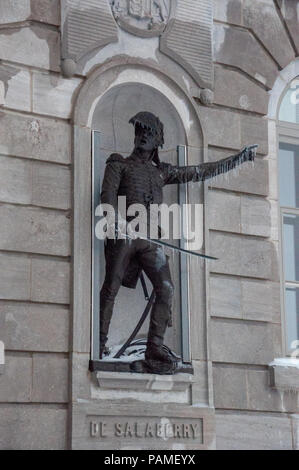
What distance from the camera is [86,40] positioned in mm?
11188

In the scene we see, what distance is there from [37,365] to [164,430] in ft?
4.61

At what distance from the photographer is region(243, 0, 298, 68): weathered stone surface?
12.4 metres

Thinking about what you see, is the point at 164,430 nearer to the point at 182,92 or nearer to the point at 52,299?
the point at 52,299

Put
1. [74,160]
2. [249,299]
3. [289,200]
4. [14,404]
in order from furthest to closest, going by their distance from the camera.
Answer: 1. [289,200]
2. [249,299]
3. [74,160]
4. [14,404]

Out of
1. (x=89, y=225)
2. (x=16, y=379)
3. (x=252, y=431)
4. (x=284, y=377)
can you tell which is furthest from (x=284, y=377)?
(x=16, y=379)

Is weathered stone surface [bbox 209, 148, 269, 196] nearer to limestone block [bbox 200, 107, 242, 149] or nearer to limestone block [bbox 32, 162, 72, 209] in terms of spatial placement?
limestone block [bbox 200, 107, 242, 149]

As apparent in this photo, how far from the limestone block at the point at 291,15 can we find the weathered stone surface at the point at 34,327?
4340mm

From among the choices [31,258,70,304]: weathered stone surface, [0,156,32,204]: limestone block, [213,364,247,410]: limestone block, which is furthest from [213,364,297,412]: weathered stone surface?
[0,156,32,204]: limestone block

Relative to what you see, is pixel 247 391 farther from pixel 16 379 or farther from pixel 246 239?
pixel 16 379

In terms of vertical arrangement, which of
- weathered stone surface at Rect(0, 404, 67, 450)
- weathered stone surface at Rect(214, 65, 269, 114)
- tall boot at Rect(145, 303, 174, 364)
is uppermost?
weathered stone surface at Rect(214, 65, 269, 114)

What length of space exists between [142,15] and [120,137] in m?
1.26

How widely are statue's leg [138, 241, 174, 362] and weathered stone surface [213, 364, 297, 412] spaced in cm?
74
